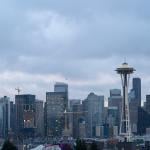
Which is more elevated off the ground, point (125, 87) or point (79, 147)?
point (125, 87)

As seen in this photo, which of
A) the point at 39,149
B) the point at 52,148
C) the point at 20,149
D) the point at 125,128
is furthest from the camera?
the point at 125,128

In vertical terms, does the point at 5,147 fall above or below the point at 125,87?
below

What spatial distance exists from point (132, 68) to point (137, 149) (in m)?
23.7

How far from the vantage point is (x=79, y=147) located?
88.7m

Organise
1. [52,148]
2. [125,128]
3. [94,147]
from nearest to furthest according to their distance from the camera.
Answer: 1. [52,148]
2. [94,147]
3. [125,128]

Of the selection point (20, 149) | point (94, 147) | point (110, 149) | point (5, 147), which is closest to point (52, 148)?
point (5, 147)

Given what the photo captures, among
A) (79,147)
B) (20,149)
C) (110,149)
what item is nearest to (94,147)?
(79,147)

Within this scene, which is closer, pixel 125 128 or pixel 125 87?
pixel 125 87

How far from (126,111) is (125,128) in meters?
6.86

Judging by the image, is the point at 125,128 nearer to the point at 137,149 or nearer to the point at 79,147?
the point at 137,149

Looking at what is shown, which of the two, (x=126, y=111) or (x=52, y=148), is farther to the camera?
(x=126, y=111)

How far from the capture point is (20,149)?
559ft

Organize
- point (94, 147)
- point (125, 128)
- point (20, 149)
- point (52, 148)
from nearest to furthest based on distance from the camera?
point (52, 148)
point (94, 147)
point (20, 149)
point (125, 128)

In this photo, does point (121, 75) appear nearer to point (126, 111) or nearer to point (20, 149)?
point (126, 111)
